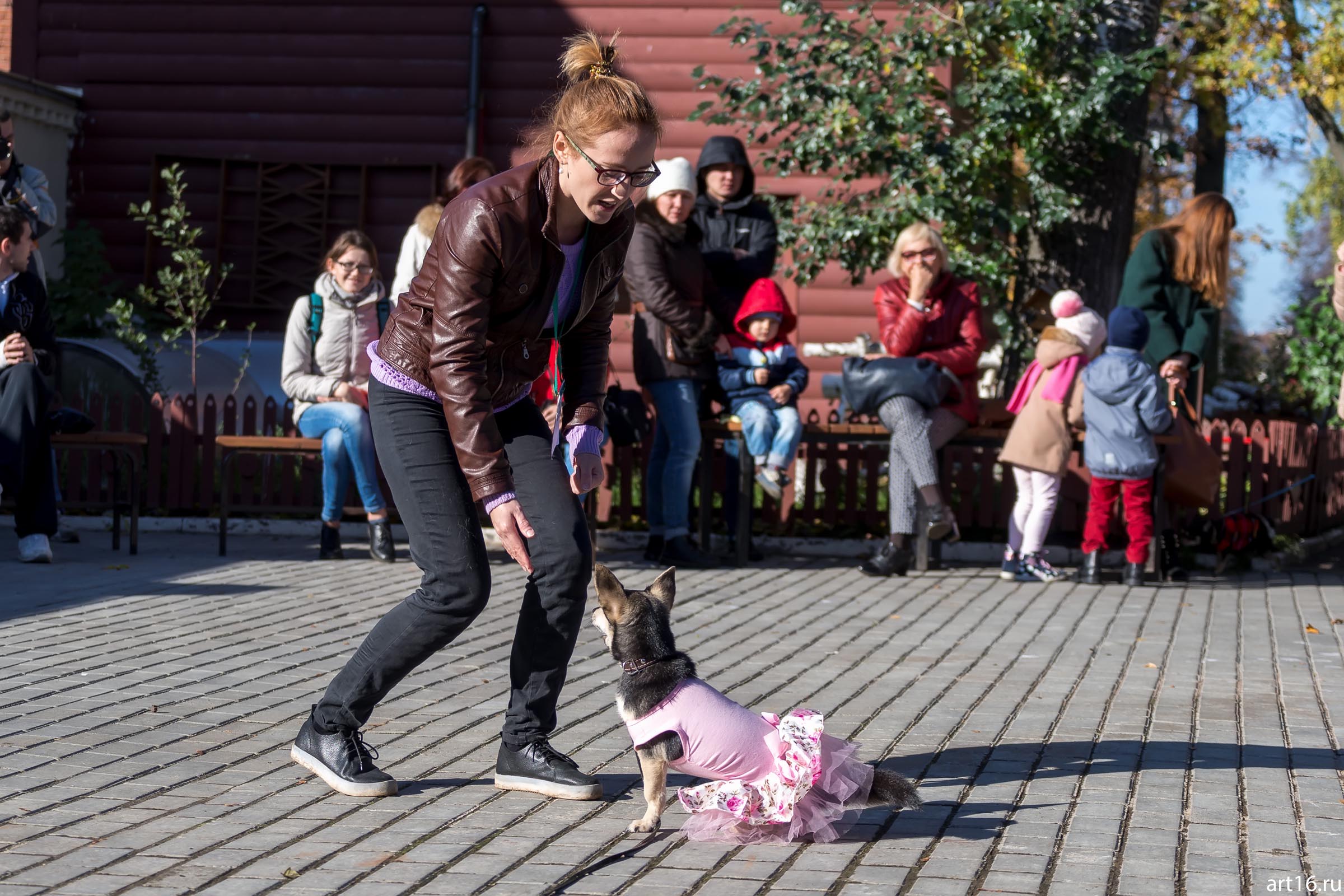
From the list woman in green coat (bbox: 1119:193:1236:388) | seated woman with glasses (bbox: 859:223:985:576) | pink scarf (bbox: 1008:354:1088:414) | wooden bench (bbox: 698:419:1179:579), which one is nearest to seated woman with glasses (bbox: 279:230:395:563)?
wooden bench (bbox: 698:419:1179:579)

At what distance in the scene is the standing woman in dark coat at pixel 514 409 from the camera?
417cm

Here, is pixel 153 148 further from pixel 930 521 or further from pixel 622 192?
pixel 622 192

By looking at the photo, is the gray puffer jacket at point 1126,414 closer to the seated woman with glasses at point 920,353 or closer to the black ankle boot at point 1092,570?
the black ankle boot at point 1092,570

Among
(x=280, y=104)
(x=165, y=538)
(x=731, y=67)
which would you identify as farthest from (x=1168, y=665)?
(x=280, y=104)

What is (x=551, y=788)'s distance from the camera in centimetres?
462

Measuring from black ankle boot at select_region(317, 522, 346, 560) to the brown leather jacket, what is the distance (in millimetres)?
5683

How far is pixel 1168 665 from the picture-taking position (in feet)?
23.4

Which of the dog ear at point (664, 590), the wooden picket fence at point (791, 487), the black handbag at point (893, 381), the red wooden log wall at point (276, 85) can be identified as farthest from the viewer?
the red wooden log wall at point (276, 85)

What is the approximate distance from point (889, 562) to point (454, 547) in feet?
19.5

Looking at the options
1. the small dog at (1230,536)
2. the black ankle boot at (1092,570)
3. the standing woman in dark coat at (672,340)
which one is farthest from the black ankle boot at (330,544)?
the small dog at (1230,536)

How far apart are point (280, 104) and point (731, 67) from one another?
4.86m

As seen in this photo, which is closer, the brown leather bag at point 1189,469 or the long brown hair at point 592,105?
the long brown hair at point 592,105

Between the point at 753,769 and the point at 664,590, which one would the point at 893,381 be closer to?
the point at 664,590

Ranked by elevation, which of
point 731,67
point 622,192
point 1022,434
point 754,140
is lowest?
point 1022,434
